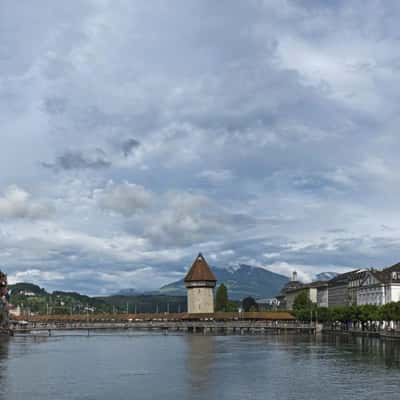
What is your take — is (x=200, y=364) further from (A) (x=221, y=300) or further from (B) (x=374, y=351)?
(A) (x=221, y=300)

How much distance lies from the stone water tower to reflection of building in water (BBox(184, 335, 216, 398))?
53.3 metres

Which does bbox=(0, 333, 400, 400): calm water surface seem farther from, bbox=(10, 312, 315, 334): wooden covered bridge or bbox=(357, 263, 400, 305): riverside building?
bbox=(10, 312, 315, 334): wooden covered bridge

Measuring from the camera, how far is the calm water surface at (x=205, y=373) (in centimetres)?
3991

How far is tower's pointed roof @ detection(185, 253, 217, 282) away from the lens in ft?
444

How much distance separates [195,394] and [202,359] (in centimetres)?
1998

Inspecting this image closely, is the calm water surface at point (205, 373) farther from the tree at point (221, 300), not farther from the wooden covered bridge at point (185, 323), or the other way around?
the tree at point (221, 300)

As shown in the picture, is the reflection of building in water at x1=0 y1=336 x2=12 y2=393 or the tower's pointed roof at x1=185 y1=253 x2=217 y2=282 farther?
the tower's pointed roof at x1=185 y1=253 x2=217 y2=282

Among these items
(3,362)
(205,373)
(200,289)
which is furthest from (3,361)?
(200,289)

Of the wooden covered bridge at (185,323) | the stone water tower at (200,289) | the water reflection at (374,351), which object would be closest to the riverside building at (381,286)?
the wooden covered bridge at (185,323)

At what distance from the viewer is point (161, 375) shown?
48.5 metres

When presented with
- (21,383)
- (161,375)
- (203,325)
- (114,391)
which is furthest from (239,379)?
(203,325)

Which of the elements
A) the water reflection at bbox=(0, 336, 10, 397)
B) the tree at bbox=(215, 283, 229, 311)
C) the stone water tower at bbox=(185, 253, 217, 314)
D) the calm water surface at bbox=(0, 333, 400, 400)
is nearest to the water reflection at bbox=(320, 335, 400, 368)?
the calm water surface at bbox=(0, 333, 400, 400)

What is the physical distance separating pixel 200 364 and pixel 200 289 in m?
79.6

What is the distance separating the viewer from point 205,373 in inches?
1935
